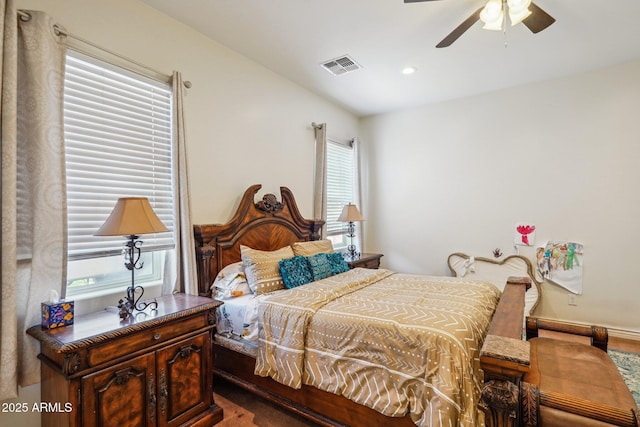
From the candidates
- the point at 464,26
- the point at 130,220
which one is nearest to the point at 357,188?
the point at 464,26

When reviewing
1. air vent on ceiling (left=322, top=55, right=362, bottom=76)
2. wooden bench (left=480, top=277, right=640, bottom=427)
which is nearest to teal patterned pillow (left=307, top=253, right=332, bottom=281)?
Answer: wooden bench (left=480, top=277, right=640, bottom=427)

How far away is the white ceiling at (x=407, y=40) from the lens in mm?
2430

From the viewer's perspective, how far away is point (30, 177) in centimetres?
168

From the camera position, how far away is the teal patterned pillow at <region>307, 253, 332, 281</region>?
294cm

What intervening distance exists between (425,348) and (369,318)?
36cm

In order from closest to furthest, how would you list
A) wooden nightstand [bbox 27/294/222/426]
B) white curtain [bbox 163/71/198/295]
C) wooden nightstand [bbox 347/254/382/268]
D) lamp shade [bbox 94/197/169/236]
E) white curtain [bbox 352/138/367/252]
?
wooden nightstand [bbox 27/294/222/426]
lamp shade [bbox 94/197/169/236]
white curtain [bbox 163/71/198/295]
wooden nightstand [bbox 347/254/382/268]
white curtain [bbox 352/138/367/252]

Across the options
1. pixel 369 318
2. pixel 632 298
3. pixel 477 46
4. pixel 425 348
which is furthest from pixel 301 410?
pixel 632 298

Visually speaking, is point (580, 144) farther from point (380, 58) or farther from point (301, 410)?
point (301, 410)

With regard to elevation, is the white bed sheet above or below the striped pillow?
below

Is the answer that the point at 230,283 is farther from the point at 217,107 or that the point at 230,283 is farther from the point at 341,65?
the point at 341,65

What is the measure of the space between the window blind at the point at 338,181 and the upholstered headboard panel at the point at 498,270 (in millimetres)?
1694

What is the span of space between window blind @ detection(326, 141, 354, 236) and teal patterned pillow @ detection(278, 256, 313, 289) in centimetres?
152

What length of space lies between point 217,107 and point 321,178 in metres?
1.61

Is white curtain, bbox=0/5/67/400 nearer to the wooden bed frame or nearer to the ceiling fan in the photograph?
the wooden bed frame
